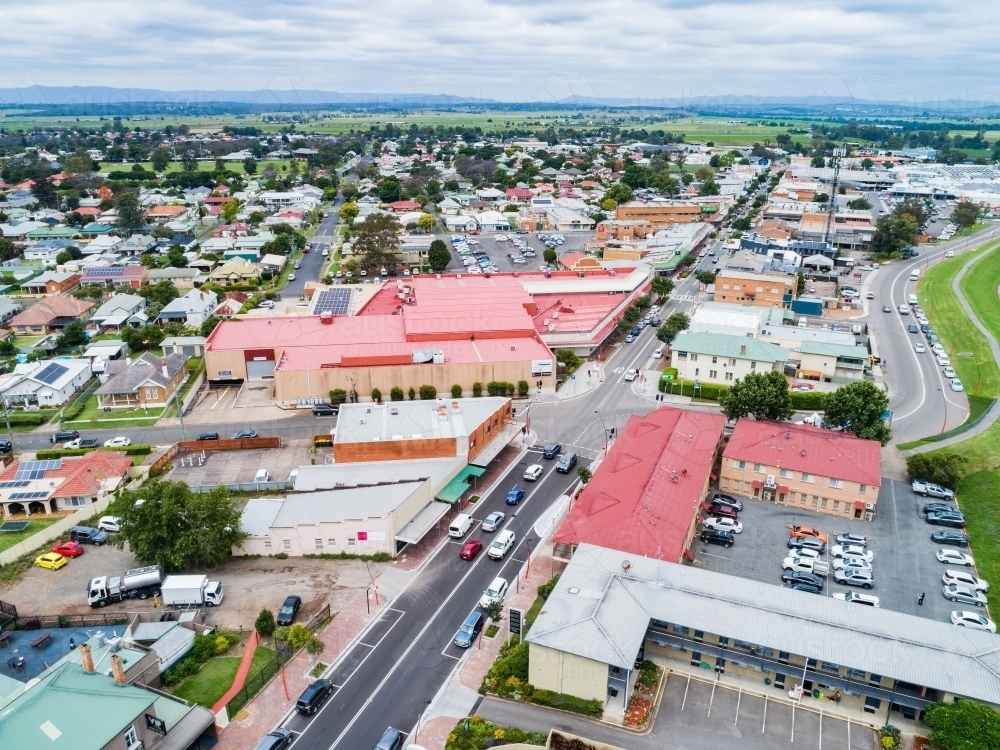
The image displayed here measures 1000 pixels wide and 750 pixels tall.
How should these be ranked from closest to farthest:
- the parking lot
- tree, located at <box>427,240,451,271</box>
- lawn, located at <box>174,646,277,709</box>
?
1. lawn, located at <box>174,646,277,709</box>
2. the parking lot
3. tree, located at <box>427,240,451,271</box>

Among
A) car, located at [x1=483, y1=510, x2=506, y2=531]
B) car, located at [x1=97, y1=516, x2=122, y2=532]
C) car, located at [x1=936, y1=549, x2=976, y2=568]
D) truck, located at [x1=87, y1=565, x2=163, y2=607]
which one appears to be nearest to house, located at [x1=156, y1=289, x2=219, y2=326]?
car, located at [x1=97, y1=516, x2=122, y2=532]

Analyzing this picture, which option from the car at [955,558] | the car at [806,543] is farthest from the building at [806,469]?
the car at [955,558]

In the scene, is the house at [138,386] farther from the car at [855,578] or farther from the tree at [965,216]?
the tree at [965,216]

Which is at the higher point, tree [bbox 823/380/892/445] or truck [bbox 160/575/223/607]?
tree [bbox 823/380/892/445]

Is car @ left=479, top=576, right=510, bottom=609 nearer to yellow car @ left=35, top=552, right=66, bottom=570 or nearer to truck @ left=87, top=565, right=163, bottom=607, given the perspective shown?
truck @ left=87, top=565, right=163, bottom=607

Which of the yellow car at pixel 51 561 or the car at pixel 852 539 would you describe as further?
the car at pixel 852 539

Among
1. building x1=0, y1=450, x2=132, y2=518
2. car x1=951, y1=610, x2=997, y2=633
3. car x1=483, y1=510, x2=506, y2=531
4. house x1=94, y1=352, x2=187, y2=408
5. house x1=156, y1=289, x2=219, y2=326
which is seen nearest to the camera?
car x1=951, y1=610, x2=997, y2=633

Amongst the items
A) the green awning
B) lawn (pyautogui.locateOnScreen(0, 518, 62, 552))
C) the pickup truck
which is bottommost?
lawn (pyautogui.locateOnScreen(0, 518, 62, 552))
